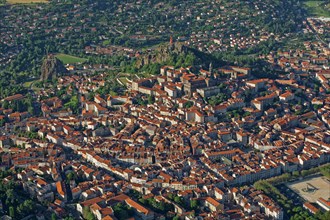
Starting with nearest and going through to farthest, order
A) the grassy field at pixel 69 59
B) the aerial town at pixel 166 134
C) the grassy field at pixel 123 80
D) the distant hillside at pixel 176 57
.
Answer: the aerial town at pixel 166 134 → the grassy field at pixel 123 80 → the distant hillside at pixel 176 57 → the grassy field at pixel 69 59

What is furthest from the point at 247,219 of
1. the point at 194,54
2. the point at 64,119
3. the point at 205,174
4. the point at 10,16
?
the point at 10,16

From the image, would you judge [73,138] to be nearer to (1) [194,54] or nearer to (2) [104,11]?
(1) [194,54]

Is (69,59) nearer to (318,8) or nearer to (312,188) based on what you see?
(312,188)

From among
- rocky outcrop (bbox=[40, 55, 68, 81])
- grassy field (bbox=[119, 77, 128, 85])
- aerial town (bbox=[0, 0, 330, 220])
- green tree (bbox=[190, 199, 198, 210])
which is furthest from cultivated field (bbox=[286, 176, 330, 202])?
rocky outcrop (bbox=[40, 55, 68, 81])

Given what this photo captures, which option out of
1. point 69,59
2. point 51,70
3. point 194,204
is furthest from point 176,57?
point 194,204

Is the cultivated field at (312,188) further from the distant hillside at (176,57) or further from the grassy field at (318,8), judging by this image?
the grassy field at (318,8)

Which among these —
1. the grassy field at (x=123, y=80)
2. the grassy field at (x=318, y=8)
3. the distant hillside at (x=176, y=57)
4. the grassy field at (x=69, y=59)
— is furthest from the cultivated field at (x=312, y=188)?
the grassy field at (x=318, y=8)
